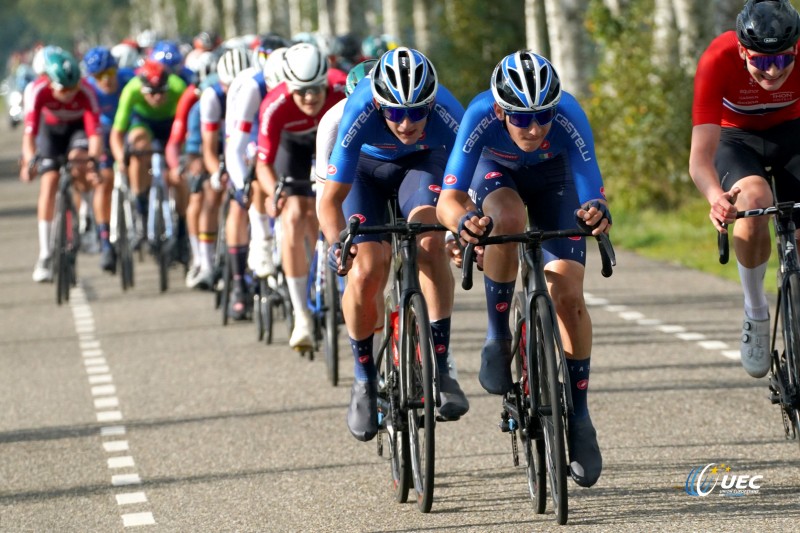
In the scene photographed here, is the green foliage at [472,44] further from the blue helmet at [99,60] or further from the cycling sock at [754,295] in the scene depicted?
the cycling sock at [754,295]

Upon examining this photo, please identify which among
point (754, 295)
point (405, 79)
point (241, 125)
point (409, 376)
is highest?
point (405, 79)

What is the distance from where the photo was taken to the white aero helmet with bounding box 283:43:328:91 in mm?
10664

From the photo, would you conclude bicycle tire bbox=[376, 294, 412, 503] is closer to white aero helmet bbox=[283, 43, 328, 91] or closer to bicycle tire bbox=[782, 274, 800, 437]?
bicycle tire bbox=[782, 274, 800, 437]

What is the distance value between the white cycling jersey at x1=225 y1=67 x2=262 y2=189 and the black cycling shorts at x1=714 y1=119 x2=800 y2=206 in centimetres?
508

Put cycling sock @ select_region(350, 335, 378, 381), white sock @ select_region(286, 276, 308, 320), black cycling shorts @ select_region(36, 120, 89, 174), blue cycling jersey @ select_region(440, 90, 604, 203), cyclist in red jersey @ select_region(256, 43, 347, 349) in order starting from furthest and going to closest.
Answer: black cycling shorts @ select_region(36, 120, 89, 174) → white sock @ select_region(286, 276, 308, 320) → cyclist in red jersey @ select_region(256, 43, 347, 349) → cycling sock @ select_region(350, 335, 378, 381) → blue cycling jersey @ select_region(440, 90, 604, 203)

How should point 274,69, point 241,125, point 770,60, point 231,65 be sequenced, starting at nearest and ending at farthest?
point 770,60 → point 274,69 → point 241,125 → point 231,65

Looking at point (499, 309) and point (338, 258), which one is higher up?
point (338, 258)

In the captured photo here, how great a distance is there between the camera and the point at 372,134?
770 centimetres

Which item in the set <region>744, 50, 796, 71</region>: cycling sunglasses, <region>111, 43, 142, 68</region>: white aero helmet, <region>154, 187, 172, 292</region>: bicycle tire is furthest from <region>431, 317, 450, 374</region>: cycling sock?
<region>111, 43, 142, 68</region>: white aero helmet

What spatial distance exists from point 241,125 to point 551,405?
6.21 metres

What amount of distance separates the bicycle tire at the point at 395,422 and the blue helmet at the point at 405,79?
0.95 metres

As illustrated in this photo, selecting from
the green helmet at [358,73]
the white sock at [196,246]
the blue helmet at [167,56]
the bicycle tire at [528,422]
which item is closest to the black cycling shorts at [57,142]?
the blue helmet at [167,56]

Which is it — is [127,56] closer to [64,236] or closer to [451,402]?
[64,236]

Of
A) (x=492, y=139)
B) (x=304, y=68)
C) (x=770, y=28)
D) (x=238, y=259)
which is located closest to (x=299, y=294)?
(x=304, y=68)
